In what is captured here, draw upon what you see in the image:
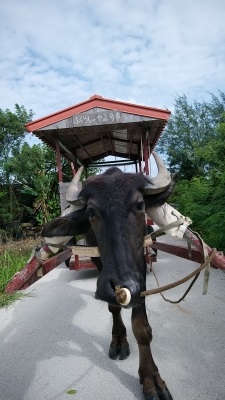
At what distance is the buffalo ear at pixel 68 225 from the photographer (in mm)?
2256

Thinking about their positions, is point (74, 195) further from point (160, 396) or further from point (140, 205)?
point (160, 396)

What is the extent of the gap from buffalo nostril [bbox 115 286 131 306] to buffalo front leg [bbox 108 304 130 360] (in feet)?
4.11

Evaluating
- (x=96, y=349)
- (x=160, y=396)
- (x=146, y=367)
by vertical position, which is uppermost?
(x=146, y=367)

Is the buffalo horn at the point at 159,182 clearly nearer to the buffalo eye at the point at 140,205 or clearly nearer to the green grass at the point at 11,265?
the buffalo eye at the point at 140,205

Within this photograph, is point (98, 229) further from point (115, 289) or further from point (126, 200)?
point (115, 289)

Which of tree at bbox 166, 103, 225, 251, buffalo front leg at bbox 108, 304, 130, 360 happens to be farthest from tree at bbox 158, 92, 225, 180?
buffalo front leg at bbox 108, 304, 130, 360

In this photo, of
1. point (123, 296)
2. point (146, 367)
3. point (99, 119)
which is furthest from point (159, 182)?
point (99, 119)

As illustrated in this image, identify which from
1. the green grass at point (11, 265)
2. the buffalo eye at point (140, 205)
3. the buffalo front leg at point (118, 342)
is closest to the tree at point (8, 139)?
the green grass at point (11, 265)

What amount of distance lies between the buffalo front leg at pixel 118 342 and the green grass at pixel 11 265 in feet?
6.52

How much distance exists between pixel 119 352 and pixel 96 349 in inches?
10.5

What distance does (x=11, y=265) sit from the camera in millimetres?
6145

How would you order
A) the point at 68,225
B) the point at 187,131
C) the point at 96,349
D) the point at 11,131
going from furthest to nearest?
the point at 187,131 → the point at 11,131 → the point at 96,349 → the point at 68,225

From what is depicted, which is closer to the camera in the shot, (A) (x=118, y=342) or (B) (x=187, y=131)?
(A) (x=118, y=342)

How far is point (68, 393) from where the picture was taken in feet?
7.32
